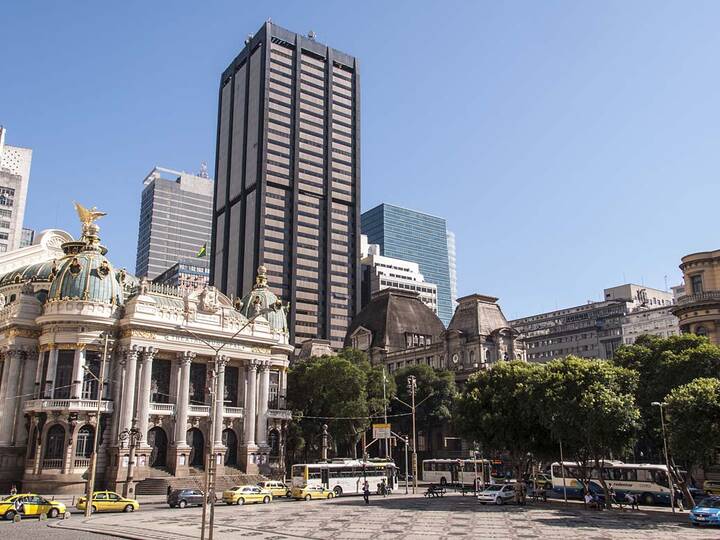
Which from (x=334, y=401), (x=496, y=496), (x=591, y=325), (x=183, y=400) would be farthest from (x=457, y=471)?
(x=591, y=325)

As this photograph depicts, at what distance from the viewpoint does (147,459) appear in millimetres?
67062

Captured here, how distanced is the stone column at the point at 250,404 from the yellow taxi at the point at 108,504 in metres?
27.0

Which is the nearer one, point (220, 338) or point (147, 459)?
point (147, 459)

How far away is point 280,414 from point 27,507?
132 feet

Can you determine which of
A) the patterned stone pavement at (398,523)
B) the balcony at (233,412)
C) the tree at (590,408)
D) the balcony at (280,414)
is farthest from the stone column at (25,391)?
the tree at (590,408)

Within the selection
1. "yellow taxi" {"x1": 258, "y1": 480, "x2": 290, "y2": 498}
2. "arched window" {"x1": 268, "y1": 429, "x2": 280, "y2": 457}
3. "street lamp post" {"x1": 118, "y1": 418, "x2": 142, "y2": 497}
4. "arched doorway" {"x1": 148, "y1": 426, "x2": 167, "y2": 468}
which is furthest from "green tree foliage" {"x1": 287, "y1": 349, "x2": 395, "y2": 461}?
"street lamp post" {"x1": 118, "y1": 418, "x2": 142, "y2": 497}

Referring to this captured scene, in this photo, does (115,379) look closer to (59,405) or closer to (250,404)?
(59,405)

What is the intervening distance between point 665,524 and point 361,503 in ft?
78.2

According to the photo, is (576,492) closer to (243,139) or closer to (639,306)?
(639,306)

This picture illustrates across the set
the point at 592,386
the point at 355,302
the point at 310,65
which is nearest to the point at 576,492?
the point at 592,386

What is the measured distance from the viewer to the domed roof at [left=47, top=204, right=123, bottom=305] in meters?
68.8

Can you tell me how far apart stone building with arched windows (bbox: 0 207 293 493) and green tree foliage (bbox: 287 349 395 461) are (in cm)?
541

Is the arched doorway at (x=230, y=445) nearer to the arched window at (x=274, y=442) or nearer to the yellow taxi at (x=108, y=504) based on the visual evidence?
the arched window at (x=274, y=442)

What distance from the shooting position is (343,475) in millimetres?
64562
